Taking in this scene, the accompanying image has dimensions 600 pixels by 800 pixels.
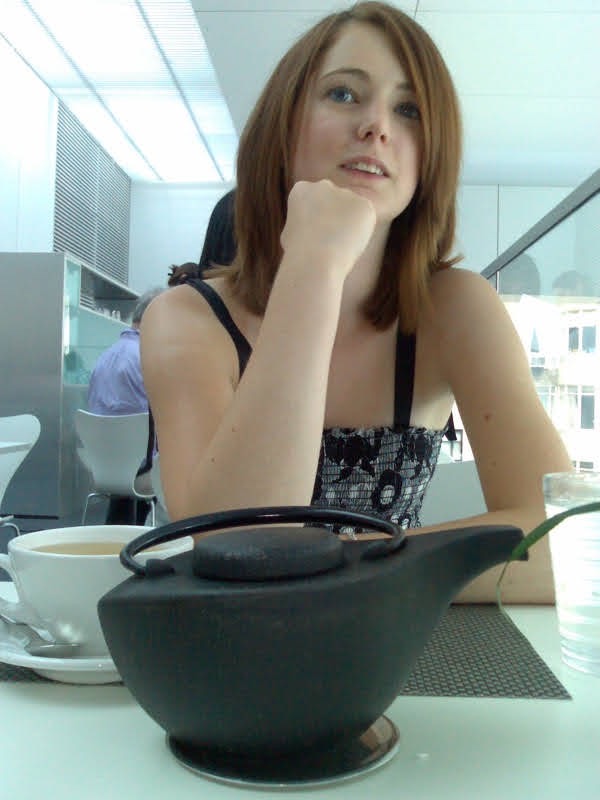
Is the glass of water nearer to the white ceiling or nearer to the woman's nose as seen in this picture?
the woman's nose

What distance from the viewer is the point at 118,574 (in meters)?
0.42

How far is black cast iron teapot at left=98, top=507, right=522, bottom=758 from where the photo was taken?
281mm

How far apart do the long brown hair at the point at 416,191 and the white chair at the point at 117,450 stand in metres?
2.27

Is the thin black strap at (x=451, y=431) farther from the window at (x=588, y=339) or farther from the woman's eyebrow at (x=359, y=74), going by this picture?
the woman's eyebrow at (x=359, y=74)

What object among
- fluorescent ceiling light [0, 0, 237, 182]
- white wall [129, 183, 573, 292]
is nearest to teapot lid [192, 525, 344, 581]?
fluorescent ceiling light [0, 0, 237, 182]

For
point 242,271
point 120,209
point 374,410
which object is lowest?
point 374,410

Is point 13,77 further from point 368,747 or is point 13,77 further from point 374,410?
point 368,747

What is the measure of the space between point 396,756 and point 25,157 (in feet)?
18.0

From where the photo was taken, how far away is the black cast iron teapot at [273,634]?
281mm

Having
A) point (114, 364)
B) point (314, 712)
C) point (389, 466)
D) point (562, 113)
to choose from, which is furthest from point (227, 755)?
point (562, 113)

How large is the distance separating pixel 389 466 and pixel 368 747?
765mm

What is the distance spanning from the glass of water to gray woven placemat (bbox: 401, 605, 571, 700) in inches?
0.9

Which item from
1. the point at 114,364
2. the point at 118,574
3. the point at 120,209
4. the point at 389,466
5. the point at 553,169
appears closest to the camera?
the point at 118,574

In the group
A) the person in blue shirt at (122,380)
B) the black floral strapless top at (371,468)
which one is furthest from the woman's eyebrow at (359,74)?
the person in blue shirt at (122,380)
